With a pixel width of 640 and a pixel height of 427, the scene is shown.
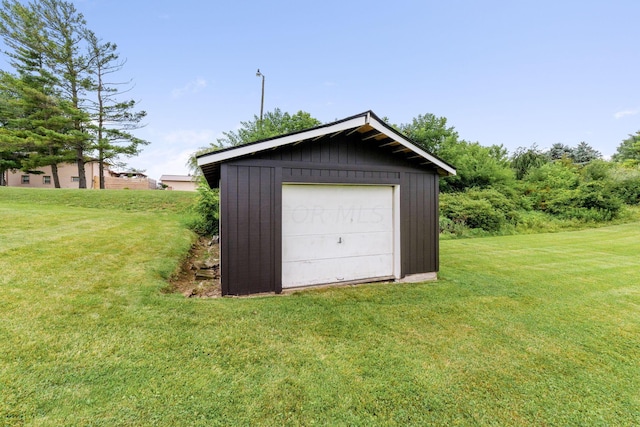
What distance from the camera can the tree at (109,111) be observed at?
1933 centimetres

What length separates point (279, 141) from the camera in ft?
13.2

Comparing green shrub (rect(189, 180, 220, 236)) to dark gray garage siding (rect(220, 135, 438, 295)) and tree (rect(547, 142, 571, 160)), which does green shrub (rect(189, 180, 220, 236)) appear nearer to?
dark gray garage siding (rect(220, 135, 438, 295))

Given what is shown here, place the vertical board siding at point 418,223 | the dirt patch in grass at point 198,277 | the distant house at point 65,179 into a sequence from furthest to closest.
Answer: the distant house at point 65,179
the vertical board siding at point 418,223
the dirt patch in grass at point 198,277

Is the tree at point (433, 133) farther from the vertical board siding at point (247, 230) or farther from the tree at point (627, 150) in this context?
the tree at point (627, 150)

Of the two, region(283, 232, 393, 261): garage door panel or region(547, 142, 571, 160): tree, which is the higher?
region(547, 142, 571, 160): tree

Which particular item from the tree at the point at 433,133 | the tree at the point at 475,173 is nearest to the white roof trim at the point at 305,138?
the tree at the point at 475,173

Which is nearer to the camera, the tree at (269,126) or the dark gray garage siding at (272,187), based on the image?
the dark gray garage siding at (272,187)

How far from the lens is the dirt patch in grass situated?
4.47m

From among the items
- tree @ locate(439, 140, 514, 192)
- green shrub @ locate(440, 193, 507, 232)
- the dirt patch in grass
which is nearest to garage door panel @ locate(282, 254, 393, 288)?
the dirt patch in grass

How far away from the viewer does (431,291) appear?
457 cm

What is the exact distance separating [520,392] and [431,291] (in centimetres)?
241

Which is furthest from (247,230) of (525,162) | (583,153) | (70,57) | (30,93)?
(583,153)

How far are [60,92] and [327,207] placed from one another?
24.6m

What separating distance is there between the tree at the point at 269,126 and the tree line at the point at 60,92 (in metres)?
6.88
